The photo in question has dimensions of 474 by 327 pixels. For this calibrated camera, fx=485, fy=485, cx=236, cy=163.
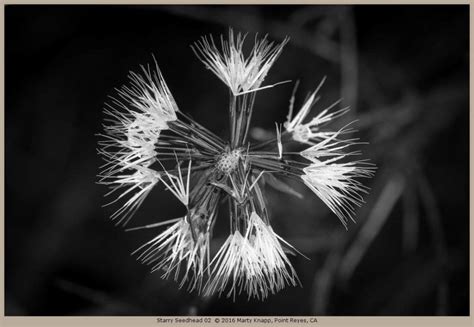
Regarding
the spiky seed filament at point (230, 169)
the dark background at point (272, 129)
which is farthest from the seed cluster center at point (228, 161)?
the dark background at point (272, 129)

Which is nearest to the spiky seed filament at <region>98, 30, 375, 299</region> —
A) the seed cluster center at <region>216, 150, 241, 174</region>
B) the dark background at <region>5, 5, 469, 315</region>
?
the seed cluster center at <region>216, 150, 241, 174</region>

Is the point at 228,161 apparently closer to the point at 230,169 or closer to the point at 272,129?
the point at 230,169

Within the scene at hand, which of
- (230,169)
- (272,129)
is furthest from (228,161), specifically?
(272,129)

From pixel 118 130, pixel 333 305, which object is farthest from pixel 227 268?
pixel 333 305

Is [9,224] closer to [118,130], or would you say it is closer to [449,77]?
[118,130]

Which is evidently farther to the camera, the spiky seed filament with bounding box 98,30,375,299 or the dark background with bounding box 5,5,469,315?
the dark background with bounding box 5,5,469,315

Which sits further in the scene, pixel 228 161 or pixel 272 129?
pixel 272 129

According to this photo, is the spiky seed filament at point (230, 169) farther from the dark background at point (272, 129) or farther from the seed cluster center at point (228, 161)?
the dark background at point (272, 129)

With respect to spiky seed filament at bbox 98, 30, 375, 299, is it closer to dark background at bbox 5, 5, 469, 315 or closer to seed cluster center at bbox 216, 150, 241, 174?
seed cluster center at bbox 216, 150, 241, 174

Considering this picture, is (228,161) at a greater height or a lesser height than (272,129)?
lesser
